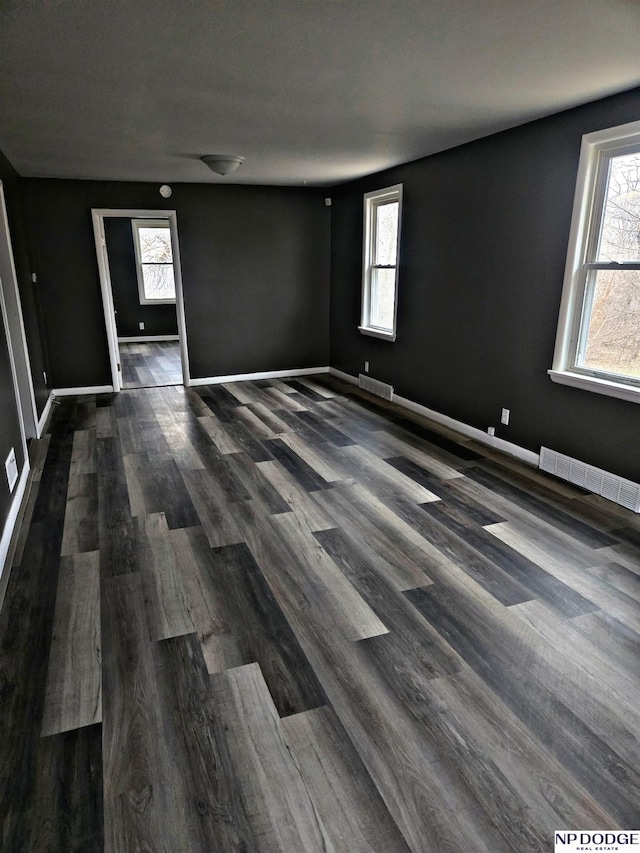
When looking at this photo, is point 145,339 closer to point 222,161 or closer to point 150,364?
point 150,364

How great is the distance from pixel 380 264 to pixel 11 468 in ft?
14.0

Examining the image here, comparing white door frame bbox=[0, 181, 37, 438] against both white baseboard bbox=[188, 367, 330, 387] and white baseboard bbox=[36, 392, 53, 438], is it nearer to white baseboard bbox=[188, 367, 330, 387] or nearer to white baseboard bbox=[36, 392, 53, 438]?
white baseboard bbox=[36, 392, 53, 438]

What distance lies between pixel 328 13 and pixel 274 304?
5016mm

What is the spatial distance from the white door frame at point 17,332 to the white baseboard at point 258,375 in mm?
2268

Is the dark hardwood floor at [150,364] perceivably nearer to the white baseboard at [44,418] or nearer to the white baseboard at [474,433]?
the white baseboard at [44,418]

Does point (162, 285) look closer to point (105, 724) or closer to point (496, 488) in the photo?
point (496, 488)

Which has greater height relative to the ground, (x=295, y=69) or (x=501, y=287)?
(x=295, y=69)

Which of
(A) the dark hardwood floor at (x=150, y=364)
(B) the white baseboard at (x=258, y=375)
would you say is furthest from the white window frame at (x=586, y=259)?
(A) the dark hardwood floor at (x=150, y=364)

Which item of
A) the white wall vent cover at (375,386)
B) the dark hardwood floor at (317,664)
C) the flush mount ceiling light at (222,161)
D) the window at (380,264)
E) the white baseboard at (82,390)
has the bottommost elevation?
the dark hardwood floor at (317,664)

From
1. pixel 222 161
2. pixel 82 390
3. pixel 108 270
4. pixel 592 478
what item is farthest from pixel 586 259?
pixel 82 390

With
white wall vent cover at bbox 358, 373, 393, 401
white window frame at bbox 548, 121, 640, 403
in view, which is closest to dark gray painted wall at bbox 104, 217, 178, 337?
white wall vent cover at bbox 358, 373, 393, 401

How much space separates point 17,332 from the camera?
4.57 metres

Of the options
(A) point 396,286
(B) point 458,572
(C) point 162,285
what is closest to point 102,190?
(A) point 396,286

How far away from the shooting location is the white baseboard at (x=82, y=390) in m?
6.29
